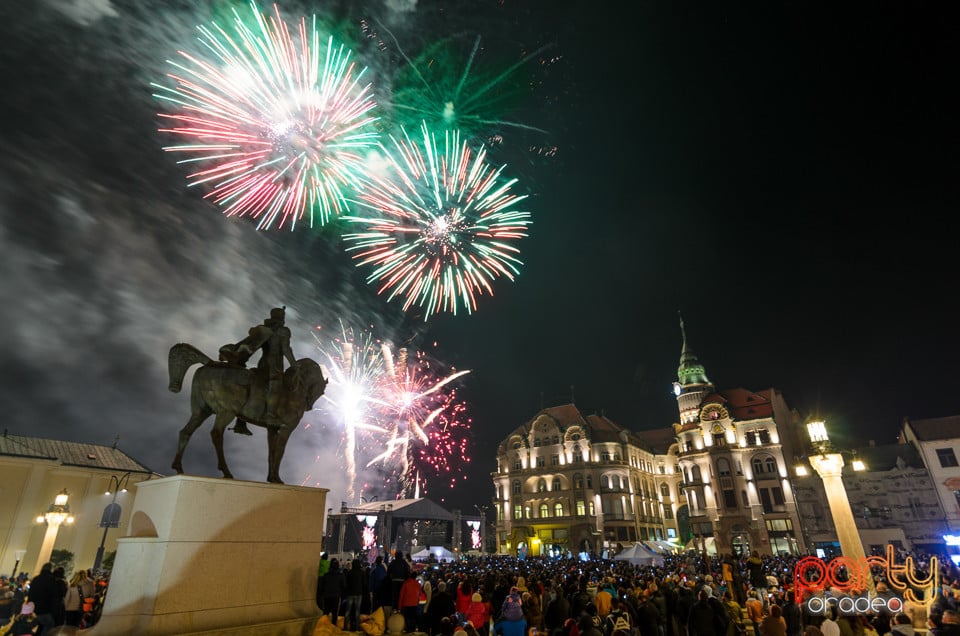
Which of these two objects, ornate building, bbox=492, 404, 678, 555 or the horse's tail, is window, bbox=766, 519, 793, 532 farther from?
the horse's tail

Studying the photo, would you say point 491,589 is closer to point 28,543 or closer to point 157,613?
point 157,613

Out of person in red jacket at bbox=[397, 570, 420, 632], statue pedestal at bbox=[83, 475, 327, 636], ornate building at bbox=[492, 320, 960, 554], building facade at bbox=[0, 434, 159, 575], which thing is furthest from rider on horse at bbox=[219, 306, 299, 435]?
ornate building at bbox=[492, 320, 960, 554]

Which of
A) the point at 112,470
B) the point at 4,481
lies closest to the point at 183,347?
the point at 4,481

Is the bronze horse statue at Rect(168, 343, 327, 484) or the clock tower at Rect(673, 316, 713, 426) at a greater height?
the clock tower at Rect(673, 316, 713, 426)

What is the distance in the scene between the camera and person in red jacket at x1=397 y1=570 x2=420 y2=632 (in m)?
9.59

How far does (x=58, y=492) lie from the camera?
32969mm

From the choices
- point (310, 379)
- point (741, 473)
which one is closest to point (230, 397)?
point (310, 379)

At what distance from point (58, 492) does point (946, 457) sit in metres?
80.2

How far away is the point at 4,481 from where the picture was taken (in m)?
29.9

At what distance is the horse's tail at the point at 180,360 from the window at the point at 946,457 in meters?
66.0

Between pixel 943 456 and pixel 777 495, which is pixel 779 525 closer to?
pixel 777 495

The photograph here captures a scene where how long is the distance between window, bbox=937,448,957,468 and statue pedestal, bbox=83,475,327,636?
63.8 metres

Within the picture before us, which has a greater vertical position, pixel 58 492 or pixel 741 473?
pixel 741 473

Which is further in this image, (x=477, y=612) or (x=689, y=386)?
(x=689, y=386)
